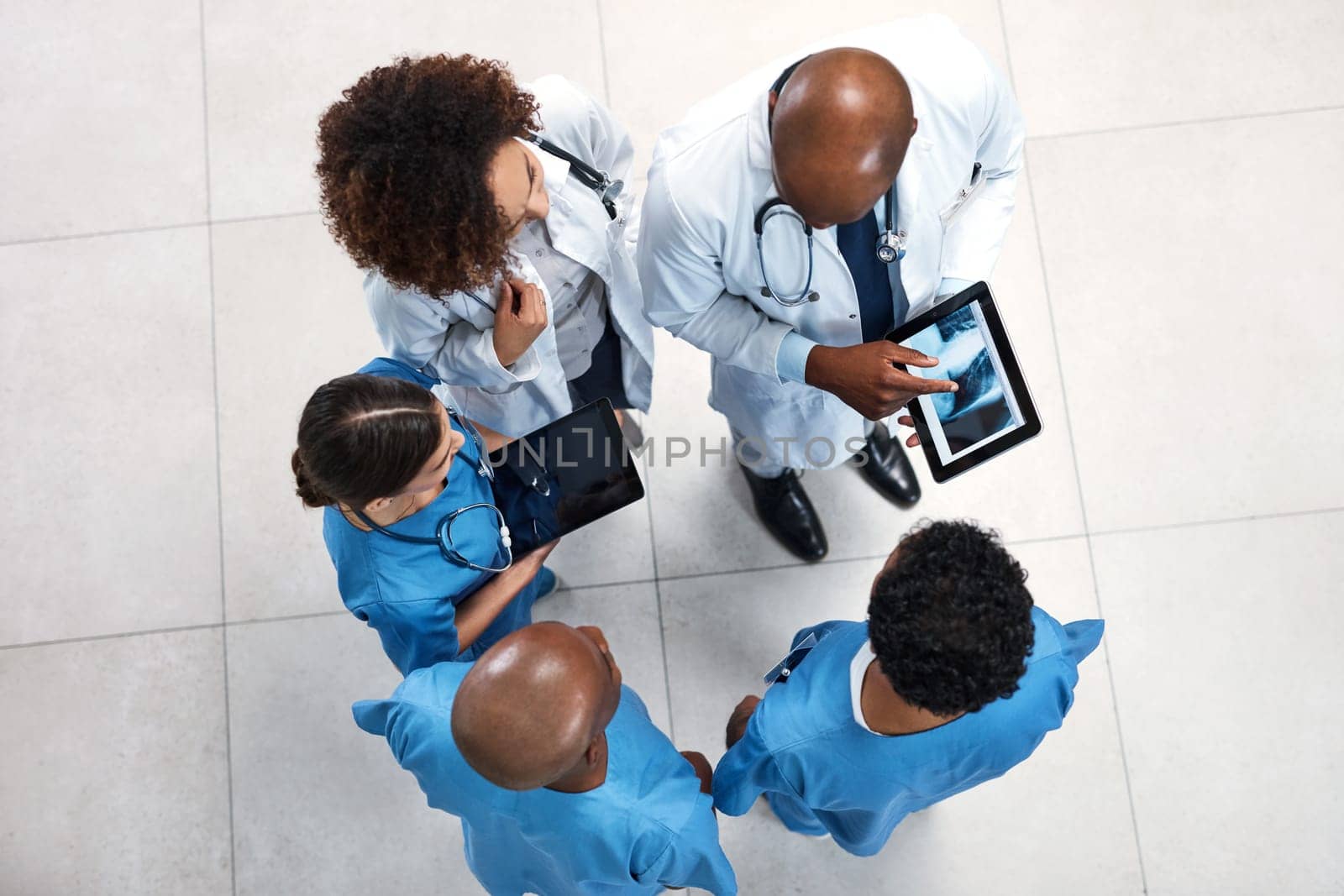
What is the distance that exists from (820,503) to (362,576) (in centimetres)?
121

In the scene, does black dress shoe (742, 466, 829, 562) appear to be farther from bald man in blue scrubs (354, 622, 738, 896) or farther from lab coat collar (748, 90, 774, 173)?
lab coat collar (748, 90, 774, 173)

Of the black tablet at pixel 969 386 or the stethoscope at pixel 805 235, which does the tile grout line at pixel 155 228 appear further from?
the black tablet at pixel 969 386

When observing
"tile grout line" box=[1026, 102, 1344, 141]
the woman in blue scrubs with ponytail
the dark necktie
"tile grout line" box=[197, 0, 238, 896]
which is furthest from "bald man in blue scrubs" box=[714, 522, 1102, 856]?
"tile grout line" box=[1026, 102, 1344, 141]

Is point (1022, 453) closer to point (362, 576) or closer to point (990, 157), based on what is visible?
point (990, 157)

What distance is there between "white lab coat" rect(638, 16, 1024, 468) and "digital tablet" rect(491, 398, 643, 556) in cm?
22

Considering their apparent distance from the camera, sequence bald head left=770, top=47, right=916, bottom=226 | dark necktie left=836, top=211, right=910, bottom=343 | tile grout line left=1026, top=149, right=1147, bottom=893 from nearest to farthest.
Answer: bald head left=770, top=47, right=916, bottom=226 → dark necktie left=836, top=211, right=910, bottom=343 → tile grout line left=1026, top=149, right=1147, bottom=893

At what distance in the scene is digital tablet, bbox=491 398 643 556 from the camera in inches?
64.1

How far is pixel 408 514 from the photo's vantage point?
1411mm

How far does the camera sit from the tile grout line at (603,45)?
2.47 metres

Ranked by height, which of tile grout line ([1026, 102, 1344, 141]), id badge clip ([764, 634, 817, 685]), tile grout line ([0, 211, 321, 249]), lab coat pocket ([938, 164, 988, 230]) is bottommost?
id badge clip ([764, 634, 817, 685])

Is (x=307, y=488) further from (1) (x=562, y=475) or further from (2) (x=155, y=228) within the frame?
(2) (x=155, y=228)

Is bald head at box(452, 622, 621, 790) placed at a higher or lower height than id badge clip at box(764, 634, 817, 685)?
higher

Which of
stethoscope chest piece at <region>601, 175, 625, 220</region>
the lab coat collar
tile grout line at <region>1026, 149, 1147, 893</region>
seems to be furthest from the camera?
tile grout line at <region>1026, 149, 1147, 893</region>

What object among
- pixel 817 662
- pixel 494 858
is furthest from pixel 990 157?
pixel 494 858
